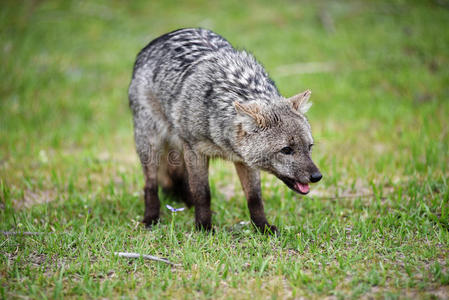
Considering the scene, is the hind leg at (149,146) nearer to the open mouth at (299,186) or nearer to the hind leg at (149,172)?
the hind leg at (149,172)

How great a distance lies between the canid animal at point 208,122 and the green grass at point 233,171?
50cm

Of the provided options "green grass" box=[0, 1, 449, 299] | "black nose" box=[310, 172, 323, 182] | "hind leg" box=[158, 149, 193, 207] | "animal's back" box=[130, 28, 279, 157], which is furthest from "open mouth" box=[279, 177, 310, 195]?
"hind leg" box=[158, 149, 193, 207]

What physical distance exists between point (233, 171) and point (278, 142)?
112 inches

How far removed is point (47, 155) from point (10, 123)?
167 centimetres

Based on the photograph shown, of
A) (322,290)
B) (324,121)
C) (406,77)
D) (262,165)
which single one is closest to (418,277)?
(322,290)

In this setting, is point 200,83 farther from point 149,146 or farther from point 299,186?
point 299,186

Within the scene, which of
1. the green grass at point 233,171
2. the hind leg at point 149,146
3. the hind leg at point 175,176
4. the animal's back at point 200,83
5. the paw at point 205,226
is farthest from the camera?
the hind leg at point 175,176

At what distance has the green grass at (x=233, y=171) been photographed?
390 cm

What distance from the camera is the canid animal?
14.7 ft

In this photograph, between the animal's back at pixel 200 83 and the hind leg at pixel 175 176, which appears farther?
the hind leg at pixel 175 176

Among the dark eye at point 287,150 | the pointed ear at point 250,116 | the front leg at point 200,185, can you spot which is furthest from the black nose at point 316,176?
the front leg at point 200,185

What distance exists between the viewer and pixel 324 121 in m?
8.83

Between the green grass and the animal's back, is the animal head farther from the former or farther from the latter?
the green grass

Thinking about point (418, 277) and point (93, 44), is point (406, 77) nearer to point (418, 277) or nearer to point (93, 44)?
point (418, 277)
